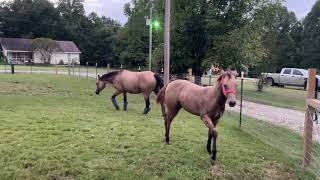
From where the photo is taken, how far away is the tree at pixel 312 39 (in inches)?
2525

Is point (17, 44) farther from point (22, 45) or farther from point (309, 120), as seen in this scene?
point (309, 120)

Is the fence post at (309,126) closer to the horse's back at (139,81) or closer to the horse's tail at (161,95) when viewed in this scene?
the horse's tail at (161,95)

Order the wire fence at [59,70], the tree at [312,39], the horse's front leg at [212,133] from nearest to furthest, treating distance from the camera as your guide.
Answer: the horse's front leg at [212,133] < the wire fence at [59,70] < the tree at [312,39]

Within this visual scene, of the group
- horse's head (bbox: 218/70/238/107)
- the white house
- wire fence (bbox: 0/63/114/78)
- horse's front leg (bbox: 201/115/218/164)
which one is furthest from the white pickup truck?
the white house

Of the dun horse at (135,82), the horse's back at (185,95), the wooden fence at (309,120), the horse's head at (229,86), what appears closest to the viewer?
the horse's head at (229,86)

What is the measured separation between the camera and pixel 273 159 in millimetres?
6977

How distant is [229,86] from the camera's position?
608 cm

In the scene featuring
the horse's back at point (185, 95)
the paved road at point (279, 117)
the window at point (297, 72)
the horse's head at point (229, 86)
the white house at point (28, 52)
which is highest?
the white house at point (28, 52)

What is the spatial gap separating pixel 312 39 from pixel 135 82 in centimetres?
5959

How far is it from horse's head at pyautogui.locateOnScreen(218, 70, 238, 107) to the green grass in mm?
1118

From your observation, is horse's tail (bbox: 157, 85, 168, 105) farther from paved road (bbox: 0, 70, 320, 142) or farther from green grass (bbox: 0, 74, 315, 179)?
paved road (bbox: 0, 70, 320, 142)

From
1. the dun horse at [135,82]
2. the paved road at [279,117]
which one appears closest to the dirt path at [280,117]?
the paved road at [279,117]

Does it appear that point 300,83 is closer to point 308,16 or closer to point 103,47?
point 308,16

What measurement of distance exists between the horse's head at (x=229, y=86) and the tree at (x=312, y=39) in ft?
203
